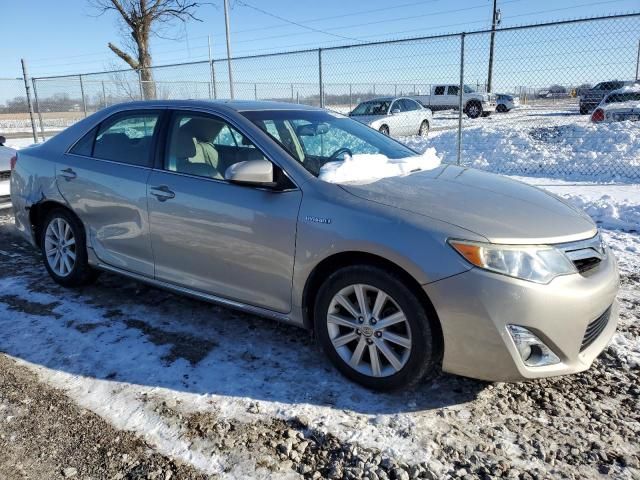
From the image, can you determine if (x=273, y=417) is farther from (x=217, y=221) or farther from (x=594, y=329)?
(x=594, y=329)

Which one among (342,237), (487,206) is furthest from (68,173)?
(487,206)

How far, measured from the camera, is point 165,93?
1647 centimetres

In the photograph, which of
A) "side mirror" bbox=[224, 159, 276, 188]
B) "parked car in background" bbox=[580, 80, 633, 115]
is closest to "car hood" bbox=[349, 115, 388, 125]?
"parked car in background" bbox=[580, 80, 633, 115]

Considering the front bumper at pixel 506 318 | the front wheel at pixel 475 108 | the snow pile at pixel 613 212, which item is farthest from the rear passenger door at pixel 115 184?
the front wheel at pixel 475 108

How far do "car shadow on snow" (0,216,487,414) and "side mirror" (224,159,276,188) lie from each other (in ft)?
3.65

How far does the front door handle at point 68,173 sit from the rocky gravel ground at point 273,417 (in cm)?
125

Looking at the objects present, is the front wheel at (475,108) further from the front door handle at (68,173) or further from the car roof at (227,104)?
the front door handle at (68,173)

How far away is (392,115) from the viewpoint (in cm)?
1708

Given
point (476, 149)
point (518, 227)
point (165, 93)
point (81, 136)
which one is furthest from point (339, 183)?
point (165, 93)

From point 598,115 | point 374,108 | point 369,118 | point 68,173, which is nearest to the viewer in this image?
point 68,173

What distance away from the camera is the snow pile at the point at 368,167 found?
317cm

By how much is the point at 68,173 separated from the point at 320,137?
210 centimetres

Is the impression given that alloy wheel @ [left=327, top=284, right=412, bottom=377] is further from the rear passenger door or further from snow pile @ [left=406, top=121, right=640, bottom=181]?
snow pile @ [left=406, top=121, right=640, bottom=181]

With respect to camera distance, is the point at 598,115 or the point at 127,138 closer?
the point at 127,138
